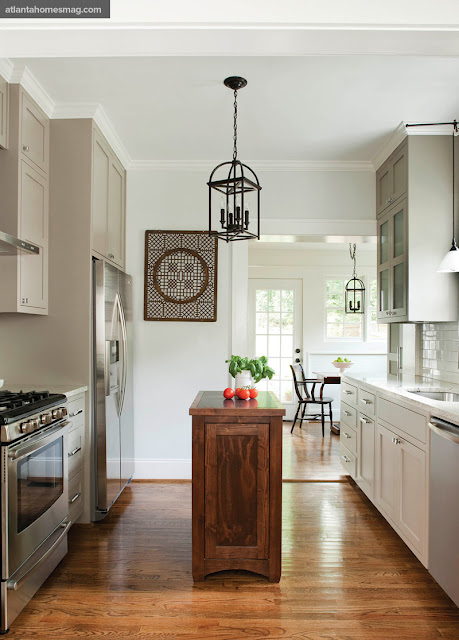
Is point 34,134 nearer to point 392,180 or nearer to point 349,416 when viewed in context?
point 392,180

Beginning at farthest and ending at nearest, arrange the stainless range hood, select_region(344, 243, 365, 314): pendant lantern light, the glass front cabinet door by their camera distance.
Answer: select_region(344, 243, 365, 314): pendant lantern light → the glass front cabinet door → the stainless range hood

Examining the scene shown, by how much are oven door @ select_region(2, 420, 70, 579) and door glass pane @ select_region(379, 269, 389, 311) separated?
257 centimetres

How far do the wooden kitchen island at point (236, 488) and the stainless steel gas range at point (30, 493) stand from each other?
2.34 ft

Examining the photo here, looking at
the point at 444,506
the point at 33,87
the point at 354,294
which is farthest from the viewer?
the point at 354,294

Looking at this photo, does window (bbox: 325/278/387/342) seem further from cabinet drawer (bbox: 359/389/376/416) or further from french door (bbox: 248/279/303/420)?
cabinet drawer (bbox: 359/389/376/416)

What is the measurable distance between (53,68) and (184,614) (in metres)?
2.90

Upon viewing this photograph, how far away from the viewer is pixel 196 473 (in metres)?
2.55

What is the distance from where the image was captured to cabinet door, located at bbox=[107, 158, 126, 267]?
12.8ft

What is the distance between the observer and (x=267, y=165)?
4.42m

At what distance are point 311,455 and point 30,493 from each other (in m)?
3.43

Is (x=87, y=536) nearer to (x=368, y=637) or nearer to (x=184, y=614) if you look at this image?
(x=184, y=614)

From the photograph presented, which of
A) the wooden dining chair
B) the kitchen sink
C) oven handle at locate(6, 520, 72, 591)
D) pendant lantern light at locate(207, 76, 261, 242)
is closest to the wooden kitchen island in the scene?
oven handle at locate(6, 520, 72, 591)

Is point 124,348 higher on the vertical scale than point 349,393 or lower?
higher

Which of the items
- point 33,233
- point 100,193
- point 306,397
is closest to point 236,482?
point 33,233
